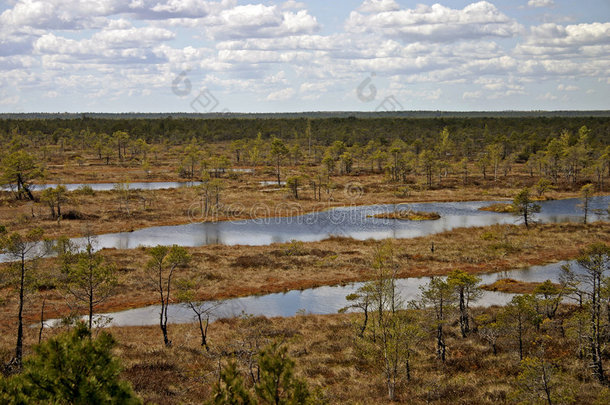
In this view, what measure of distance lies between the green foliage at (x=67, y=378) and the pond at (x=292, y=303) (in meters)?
27.8

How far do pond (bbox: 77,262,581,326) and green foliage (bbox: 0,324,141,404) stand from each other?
27815mm

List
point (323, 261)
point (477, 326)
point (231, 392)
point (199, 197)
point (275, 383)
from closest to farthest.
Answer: point (231, 392)
point (275, 383)
point (477, 326)
point (323, 261)
point (199, 197)

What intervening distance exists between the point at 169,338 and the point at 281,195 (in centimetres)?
6272

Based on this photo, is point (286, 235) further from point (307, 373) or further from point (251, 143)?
point (251, 143)

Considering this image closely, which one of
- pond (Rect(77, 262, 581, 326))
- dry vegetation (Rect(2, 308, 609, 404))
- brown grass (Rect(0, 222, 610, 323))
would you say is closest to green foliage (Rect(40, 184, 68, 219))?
brown grass (Rect(0, 222, 610, 323))

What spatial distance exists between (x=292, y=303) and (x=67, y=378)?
111 ft

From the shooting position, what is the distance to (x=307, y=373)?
88.7ft

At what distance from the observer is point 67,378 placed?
36.4 ft

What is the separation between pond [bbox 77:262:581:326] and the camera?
40.7 m

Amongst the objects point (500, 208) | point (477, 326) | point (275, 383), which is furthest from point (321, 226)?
point (275, 383)

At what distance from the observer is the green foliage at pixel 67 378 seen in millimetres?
10875

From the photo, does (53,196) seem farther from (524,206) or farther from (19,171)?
(524,206)

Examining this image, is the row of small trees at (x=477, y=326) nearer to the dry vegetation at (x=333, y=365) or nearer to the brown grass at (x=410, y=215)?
the dry vegetation at (x=333, y=365)

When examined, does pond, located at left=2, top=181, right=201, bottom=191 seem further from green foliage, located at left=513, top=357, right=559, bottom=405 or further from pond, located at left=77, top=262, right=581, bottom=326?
green foliage, located at left=513, top=357, right=559, bottom=405
